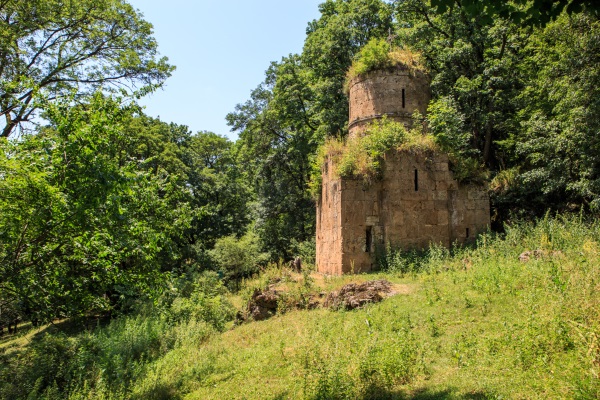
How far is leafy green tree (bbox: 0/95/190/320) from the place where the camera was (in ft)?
18.9

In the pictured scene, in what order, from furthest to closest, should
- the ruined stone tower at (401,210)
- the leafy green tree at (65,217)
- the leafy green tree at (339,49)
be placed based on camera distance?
1. the leafy green tree at (339,49)
2. the ruined stone tower at (401,210)
3. the leafy green tree at (65,217)

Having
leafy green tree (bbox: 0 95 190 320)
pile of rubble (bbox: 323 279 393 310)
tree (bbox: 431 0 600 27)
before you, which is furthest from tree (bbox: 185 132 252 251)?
tree (bbox: 431 0 600 27)

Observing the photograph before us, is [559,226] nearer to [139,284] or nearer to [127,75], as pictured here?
[139,284]

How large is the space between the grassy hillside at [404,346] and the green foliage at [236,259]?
10091 millimetres

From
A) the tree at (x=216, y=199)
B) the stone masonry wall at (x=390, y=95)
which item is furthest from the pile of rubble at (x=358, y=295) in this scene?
the tree at (x=216, y=199)

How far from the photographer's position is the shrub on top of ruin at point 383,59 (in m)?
15.8

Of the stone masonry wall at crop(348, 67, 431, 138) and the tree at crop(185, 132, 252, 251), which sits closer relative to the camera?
the stone masonry wall at crop(348, 67, 431, 138)

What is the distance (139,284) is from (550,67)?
42.4ft

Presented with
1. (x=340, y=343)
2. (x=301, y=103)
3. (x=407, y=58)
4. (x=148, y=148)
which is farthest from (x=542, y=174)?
(x=148, y=148)

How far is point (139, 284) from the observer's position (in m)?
7.45

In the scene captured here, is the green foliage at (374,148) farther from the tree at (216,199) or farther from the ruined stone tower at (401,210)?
the tree at (216,199)

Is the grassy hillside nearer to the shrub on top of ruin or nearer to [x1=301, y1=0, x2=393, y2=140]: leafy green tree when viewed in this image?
the shrub on top of ruin

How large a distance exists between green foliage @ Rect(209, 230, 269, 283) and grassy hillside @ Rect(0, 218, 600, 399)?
397 inches

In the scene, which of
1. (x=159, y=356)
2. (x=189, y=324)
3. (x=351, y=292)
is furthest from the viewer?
(x=189, y=324)
